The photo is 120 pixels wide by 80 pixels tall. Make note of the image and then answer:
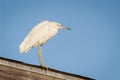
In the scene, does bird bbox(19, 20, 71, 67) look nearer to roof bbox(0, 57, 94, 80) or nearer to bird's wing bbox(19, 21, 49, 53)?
bird's wing bbox(19, 21, 49, 53)

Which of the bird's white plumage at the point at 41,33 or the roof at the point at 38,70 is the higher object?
the bird's white plumage at the point at 41,33

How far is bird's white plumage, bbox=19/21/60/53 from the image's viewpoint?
1084 cm

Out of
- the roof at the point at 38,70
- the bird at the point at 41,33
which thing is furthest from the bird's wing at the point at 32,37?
the roof at the point at 38,70

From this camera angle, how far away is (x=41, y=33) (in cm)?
1118

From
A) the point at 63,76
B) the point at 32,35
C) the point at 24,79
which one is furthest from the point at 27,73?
the point at 32,35

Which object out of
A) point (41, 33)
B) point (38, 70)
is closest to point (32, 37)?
point (41, 33)

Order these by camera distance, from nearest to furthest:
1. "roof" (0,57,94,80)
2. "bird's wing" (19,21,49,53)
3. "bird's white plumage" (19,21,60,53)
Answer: "roof" (0,57,94,80) → "bird's wing" (19,21,49,53) → "bird's white plumage" (19,21,60,53)

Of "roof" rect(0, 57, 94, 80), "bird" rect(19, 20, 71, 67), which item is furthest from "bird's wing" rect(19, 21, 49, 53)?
"roof" rect(0, 57, 94, 80)

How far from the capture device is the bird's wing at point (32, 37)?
34.2ft

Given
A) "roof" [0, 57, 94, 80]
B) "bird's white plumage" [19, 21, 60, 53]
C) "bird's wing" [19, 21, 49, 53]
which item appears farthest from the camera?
"bird's white plumage" [19, 21, 60, 53]

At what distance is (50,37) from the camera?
37.8 feet

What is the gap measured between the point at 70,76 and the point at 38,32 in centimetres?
250

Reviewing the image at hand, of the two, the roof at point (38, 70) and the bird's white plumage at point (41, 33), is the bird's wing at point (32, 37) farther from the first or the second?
the roof at point (38, 70)

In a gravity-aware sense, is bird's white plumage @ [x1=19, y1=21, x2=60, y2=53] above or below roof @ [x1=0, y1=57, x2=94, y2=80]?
above
